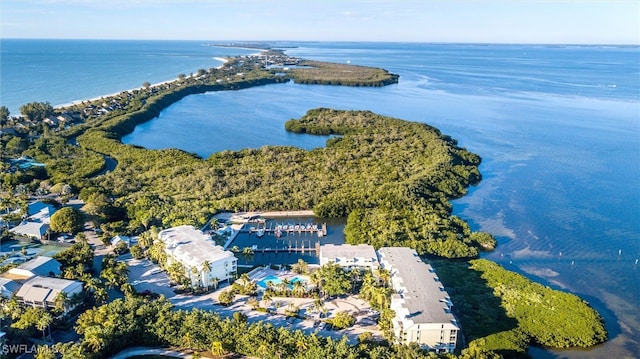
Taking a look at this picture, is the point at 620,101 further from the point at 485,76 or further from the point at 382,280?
the point at 382,280

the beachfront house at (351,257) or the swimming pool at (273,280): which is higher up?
the beachfront house at (351,257)

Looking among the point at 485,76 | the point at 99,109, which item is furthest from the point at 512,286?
the point at 485,76

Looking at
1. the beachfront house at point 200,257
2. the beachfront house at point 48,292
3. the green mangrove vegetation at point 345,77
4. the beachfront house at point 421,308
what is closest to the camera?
the beachfront house at point 421,308

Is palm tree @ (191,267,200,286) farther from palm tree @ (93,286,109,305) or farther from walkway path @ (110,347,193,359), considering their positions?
walkway path @ (110,347,193,359)

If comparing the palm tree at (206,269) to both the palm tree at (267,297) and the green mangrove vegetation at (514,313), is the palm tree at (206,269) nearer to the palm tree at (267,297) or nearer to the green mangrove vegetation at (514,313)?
the palm tree at (267,297)

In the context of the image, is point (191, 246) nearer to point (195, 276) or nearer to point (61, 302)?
point (195, 276)

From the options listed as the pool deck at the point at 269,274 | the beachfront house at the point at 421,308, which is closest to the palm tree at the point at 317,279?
the pool deck at the point at 269,274
